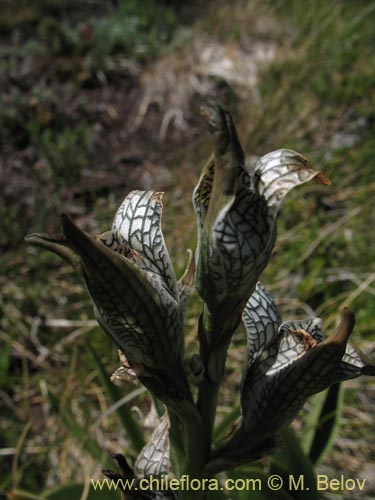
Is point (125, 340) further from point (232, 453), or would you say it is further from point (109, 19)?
point (109, 19)

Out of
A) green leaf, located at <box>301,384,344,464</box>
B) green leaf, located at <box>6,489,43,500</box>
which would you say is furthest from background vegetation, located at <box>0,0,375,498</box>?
green leaf, located at <box>301,384,344,464</box>

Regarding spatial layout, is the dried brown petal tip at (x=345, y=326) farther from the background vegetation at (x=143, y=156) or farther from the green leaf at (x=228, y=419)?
the background vegetation at (x=143, y=156)

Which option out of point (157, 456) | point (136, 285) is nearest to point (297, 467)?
point (157, 456)

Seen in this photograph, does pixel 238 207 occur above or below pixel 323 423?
above

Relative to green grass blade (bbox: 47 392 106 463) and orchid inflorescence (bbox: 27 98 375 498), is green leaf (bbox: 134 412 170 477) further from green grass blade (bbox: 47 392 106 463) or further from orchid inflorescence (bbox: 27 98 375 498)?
green grass blade (bbox: 47 392 106 463)

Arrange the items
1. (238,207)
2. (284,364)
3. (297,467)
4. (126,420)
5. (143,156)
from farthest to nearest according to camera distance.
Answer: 1. (143,156)
2. (126,420)
3. (297,467)
4. (284,364)
5. (238,207)

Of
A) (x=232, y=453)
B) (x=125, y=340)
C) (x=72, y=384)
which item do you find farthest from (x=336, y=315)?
(x=125, y=340)

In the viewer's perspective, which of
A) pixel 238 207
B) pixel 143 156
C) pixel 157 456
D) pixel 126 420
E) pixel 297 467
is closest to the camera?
pixel 238 207

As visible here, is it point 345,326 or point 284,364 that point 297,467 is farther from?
point 345,326
